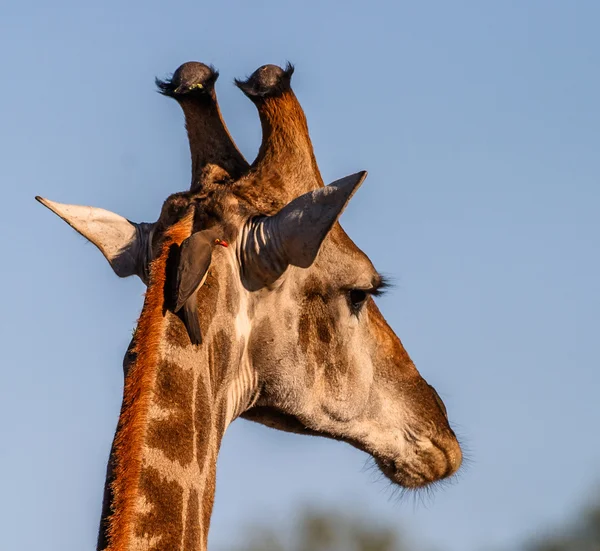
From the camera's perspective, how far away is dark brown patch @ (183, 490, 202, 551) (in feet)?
19.0

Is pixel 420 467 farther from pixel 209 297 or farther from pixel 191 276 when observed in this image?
pixel 191 276

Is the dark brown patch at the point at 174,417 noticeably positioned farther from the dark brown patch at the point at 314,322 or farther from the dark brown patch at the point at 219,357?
the dark brown patch at the point at 314,322

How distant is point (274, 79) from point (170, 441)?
7.39 feet

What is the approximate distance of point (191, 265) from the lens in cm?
601

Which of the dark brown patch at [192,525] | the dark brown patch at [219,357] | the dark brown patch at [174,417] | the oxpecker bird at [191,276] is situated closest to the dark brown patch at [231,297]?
the dark brown patch at [219,357]

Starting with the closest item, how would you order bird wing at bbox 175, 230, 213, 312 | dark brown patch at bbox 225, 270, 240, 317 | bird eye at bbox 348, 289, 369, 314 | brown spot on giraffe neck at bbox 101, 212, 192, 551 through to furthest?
brown spot on giraffe neck at bbox 101, 212, 192, 551
bird wing at bbox 175, 230, 213, 312
dark brown patch at bbox 225, 270, 240, 317
bird eye at bbox 348, 289, 369, 314

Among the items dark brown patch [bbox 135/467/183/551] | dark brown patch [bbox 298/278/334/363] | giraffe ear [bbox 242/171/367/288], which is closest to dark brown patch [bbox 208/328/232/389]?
giraffe ear [bbox 242/171/367/288]

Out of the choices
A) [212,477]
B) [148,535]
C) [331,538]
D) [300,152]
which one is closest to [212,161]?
[300,152]

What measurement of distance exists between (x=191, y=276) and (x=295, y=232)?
0.59m

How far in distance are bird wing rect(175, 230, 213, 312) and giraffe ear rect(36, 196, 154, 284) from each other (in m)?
1.00

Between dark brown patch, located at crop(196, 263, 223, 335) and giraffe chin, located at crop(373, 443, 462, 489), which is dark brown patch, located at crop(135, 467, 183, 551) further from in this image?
giraffe chin, located at crop(373, 443, 462, 489)

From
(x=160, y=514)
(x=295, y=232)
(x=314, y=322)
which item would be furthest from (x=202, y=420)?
(x=314, y=322)

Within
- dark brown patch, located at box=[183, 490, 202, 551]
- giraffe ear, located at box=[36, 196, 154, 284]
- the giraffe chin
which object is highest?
giraffe ear, located at box=[36, 196, 154, 284]

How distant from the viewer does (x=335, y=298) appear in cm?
701
